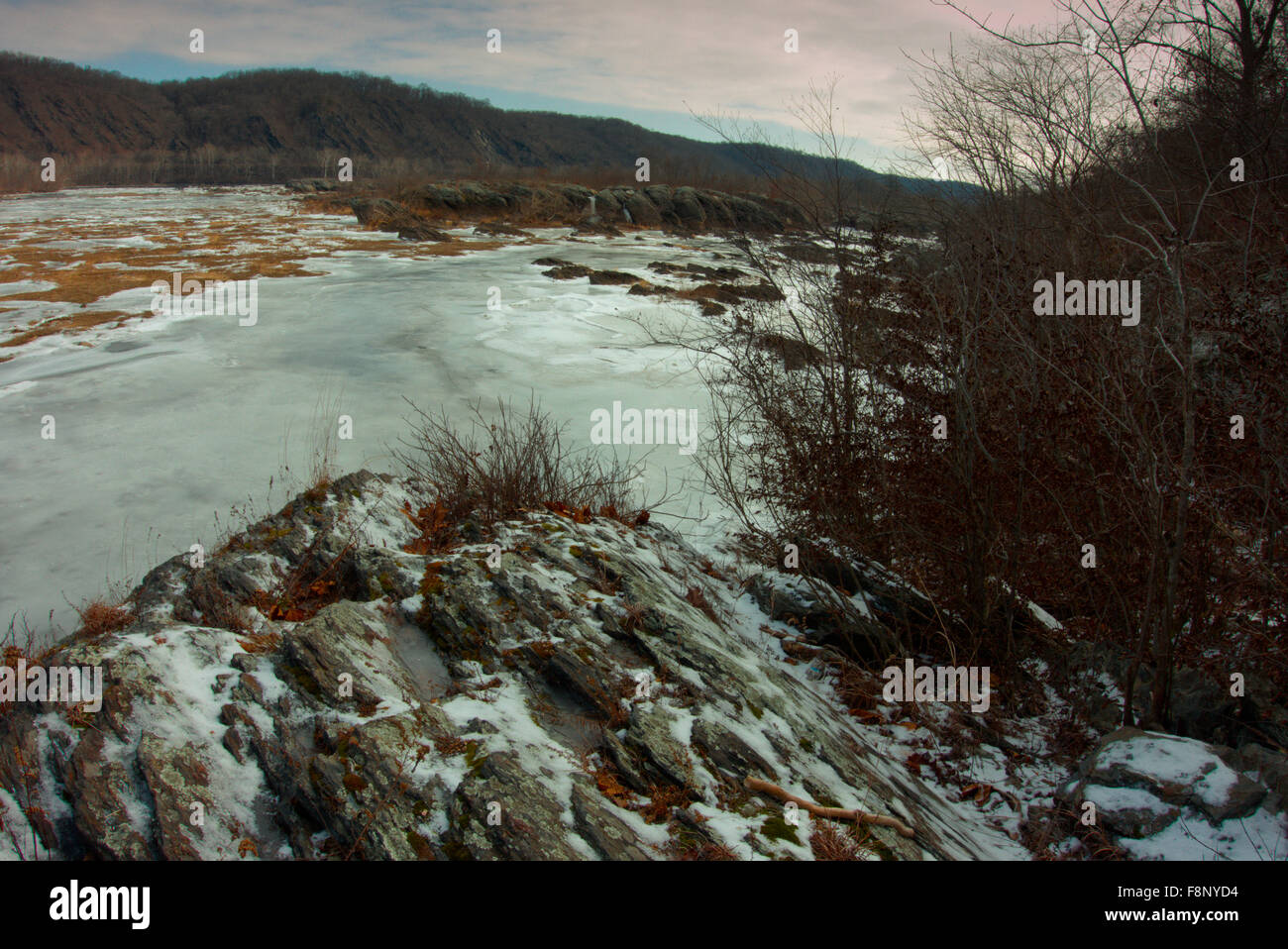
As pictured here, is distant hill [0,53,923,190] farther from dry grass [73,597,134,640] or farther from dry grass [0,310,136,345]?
dry grass [73,597,134,640]

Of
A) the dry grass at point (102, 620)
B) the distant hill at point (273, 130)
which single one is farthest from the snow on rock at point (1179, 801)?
the distant hill at point (273, 130)

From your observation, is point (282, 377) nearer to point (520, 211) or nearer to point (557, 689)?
point (557, 689)

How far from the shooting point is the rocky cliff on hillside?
2.65 meters

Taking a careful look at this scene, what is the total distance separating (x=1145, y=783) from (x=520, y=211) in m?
45.1

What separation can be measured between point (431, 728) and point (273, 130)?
153 m

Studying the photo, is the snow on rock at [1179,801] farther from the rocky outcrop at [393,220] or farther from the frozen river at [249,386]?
the rocky outcrop at [393,220]

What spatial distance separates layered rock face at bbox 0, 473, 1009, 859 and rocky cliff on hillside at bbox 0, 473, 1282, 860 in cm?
1

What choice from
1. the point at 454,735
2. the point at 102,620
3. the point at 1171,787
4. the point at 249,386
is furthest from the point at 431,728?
the point at 249,386

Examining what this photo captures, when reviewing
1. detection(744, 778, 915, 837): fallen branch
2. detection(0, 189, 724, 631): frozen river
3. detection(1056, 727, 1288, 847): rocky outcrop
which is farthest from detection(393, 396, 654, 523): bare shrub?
detection(1056, 727, 1288, 847): rocky outcrop

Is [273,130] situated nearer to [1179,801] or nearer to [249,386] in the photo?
[249,386]

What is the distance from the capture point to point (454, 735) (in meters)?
3.14

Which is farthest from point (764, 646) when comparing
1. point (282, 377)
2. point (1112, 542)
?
point (282, 377)

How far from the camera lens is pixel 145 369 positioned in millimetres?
11648

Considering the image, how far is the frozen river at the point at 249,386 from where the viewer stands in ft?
22.1
